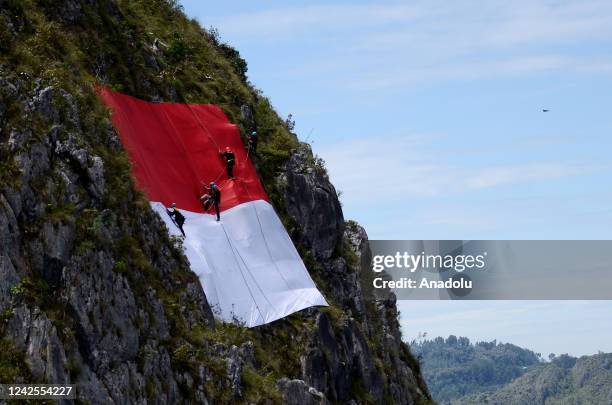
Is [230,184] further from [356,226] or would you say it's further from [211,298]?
[356,226]

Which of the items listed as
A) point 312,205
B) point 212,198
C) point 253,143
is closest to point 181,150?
point 212,198

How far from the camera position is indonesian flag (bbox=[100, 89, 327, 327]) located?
45062 millimetres

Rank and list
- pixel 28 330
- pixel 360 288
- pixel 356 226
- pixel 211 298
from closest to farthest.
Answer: pixel 28 330
pixel 211 298
pixel 360 288
pixel 356 226

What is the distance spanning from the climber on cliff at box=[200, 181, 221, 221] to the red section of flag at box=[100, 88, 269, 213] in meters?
0.29

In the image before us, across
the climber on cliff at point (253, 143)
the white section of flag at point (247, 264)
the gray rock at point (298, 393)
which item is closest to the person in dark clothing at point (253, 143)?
the climber on cliff at point (253, 143)

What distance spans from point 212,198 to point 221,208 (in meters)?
0.84

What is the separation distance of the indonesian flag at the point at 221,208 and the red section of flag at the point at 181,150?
0.05m

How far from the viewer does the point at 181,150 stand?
5050cm

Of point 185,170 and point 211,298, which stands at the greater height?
point 185,170

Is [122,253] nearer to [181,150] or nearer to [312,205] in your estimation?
[181,150]

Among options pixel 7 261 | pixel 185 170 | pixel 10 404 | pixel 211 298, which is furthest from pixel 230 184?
pixel 10 404

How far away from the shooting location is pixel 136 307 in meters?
35.8

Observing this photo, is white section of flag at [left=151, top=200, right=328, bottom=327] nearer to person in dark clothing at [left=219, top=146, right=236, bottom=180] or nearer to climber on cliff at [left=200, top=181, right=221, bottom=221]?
climber on cliff at [left=200, top=181, right=221, bottom=221]

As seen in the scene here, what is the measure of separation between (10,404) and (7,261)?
4.62m
